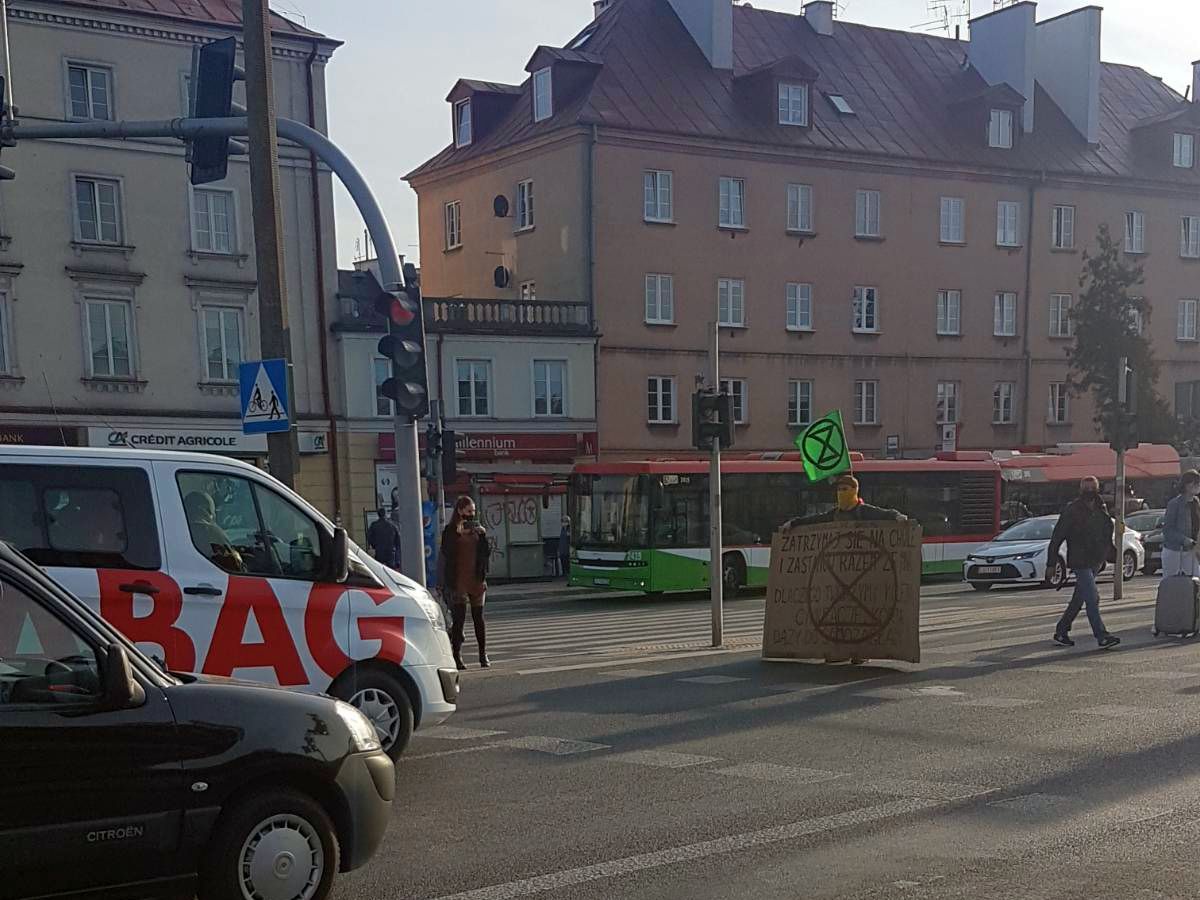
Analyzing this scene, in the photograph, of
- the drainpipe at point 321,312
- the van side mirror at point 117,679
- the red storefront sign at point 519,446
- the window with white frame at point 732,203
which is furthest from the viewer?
the window with white frame at point 732,203

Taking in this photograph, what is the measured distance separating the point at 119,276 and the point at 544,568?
1295 cm

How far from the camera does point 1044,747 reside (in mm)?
8734

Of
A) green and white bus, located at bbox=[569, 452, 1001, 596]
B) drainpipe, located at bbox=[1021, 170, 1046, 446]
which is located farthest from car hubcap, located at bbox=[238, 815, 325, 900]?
drainpipe, located at bbox=[1021, 170, 1046, 446]

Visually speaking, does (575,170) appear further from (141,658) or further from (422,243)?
(141,658)

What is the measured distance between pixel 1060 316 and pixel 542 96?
852 inches

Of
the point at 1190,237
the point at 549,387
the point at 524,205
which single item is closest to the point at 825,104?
the point at 524,205

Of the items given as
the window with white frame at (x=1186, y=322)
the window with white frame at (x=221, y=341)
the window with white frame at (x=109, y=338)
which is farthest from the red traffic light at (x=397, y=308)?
the window with white frame at (x=1186, y=322)

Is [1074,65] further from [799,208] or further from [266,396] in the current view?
[266,396]

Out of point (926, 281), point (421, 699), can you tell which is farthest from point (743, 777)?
point (926, 281)

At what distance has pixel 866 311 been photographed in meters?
44.1

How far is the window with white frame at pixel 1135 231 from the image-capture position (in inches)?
1981

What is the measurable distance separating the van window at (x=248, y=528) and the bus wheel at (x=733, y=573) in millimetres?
19741

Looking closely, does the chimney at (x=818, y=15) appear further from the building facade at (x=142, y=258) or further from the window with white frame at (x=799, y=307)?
the building facade at (x=142, y=258)

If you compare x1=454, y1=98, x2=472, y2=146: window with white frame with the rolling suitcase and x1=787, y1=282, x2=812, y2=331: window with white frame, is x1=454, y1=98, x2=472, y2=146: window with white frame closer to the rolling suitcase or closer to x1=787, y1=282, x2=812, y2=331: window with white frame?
x1=787, y1=282, x2=812, y2=331: window with white frame
